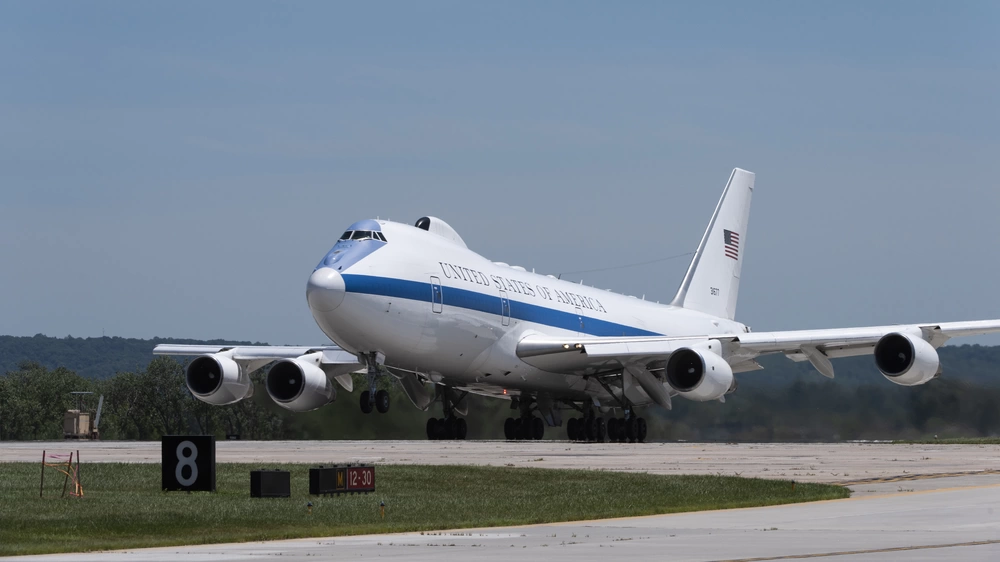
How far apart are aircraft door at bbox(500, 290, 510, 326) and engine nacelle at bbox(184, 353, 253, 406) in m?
8.26

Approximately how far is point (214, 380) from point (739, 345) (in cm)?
1545

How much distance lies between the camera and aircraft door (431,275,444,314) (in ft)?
119

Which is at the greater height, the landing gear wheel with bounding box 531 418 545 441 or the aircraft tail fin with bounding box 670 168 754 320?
the aircraft tail fin with bounding box 670 168 754 320

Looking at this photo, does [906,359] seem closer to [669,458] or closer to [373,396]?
[669,458]

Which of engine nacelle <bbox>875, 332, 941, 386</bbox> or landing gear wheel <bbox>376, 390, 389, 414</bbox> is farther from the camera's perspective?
engine nacelle <bbox>875, 332, 941, 386</bbox>

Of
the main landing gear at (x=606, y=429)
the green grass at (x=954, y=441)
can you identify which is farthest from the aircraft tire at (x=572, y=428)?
the green grass at (x=954, y=441)

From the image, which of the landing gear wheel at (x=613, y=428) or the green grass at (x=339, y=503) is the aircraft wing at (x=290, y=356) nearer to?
the landing gear wheel at (x=613, y=428)

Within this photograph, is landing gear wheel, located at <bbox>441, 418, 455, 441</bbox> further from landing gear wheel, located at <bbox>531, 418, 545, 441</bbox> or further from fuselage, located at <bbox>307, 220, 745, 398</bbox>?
landing gear wheel, located at <bbox>531, 418, 545, 441</bbox>

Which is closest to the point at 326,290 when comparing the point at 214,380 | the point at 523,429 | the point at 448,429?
the point at 214,380

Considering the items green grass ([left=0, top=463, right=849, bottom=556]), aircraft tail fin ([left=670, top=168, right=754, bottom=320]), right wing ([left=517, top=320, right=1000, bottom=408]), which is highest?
aircraft tail fin ([left=670, top=168, right=754, bottom=320])

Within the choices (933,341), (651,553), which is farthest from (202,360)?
(651,553)

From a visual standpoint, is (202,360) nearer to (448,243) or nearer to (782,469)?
(448,243)

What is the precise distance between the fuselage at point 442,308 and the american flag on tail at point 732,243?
1175 centimetres

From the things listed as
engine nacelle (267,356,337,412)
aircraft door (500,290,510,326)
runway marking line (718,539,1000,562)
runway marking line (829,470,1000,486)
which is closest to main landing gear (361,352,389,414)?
aircraft door (500,290,510,326)
